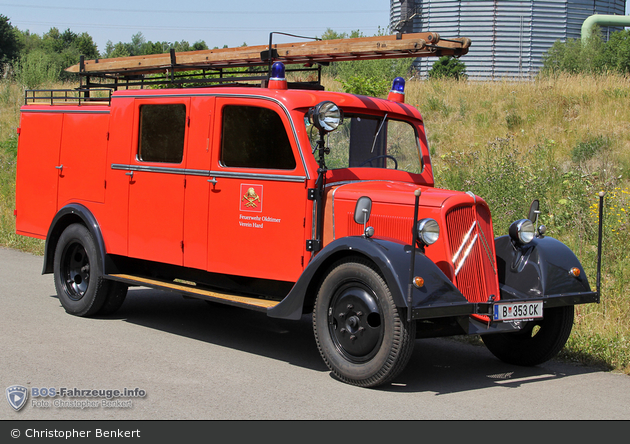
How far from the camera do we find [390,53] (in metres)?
5.93

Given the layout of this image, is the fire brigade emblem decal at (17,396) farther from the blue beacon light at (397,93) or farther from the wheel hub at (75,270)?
the blue beacon light at (397,93)

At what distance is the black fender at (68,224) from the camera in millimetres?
7449

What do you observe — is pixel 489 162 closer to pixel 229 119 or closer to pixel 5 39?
pixel 229 119

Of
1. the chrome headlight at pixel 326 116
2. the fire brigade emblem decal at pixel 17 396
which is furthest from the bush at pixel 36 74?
the fire brigade emblem decal at pixel 17 396

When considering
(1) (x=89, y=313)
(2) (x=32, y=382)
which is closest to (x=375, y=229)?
(2) (x=32, y=382)

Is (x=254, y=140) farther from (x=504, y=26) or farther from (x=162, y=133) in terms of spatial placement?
(x=504, y=26)

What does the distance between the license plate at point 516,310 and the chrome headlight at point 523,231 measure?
2.29ft

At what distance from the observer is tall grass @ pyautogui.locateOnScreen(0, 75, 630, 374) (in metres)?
7.26

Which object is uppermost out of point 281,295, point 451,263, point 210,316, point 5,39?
point 5,39

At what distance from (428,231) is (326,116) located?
1288mm

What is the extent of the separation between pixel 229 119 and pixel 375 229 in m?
1.82

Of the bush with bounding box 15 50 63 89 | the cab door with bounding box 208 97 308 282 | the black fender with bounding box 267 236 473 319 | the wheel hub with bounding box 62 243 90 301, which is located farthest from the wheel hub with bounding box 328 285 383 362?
the bush with bounding box 15 50 63 89

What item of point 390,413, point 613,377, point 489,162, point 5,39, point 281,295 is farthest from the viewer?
point 5,39

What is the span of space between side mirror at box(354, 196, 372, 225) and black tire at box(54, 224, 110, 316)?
3.34m
